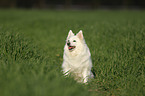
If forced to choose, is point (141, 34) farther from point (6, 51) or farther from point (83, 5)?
point (83, 5)

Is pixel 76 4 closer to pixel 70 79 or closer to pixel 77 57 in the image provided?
pixel 77 57

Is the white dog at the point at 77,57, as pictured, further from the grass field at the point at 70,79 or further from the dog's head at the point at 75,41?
the grass field at the point at 70,79

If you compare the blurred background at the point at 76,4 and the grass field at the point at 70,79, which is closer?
the grass field at the point at 70,79

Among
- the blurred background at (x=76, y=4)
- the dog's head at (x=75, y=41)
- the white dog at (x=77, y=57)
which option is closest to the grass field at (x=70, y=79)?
the white dog at (x=77, y=57)

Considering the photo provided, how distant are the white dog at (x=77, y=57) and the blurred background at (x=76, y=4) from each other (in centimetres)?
3606

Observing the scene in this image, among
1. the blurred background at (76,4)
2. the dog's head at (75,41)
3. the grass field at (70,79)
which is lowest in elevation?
the grass field at (70,79)

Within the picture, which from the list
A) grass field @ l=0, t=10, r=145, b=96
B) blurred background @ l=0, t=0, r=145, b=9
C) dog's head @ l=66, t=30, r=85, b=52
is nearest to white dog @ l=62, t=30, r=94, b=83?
dog's head @ l=66, t=30, r=85, b=52

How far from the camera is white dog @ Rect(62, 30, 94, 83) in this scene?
347 cm

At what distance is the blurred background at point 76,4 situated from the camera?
124ft

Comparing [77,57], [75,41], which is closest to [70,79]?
[77,57]

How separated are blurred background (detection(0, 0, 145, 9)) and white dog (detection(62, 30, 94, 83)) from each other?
36.1 m

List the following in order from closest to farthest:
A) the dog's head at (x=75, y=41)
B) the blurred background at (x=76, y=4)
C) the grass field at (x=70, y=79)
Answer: the grass field at (x=70, y=79) < the dog's head at (x=75, y=41) < the blurred background at (x=76, y=4)

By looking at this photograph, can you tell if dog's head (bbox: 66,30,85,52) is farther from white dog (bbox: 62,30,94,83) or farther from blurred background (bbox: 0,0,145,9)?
blurred background (bbox: 0,0,145,9)

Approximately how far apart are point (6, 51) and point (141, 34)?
4157mm
